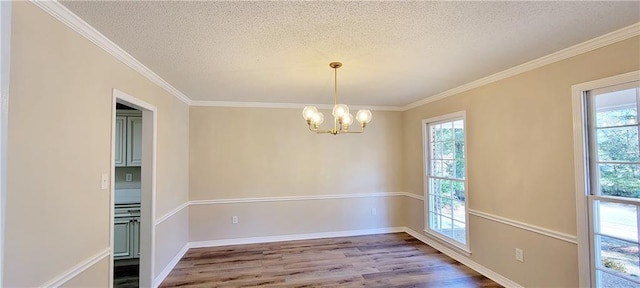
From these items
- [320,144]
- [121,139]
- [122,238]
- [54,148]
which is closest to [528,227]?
[320,144]

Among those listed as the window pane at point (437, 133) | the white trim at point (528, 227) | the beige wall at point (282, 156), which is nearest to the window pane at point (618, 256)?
the white trim at point (528, 227)

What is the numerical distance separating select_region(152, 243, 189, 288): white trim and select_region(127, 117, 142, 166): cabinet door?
4.39 ft

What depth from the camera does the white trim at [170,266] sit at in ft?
10.2

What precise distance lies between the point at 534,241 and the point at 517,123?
1.15 meters

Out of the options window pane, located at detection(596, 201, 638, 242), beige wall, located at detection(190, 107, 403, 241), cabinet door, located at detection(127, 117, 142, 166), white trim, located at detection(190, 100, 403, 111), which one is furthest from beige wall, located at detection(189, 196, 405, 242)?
window pane, located at detection(596, 201, 638, 242)

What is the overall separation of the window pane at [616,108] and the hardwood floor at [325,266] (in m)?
1.94

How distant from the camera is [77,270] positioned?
1821mm

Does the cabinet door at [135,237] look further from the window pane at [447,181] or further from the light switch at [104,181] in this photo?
the window pane at [447,181]

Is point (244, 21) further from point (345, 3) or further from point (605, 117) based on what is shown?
point (605, 117)

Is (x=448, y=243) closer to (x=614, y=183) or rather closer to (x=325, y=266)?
(x=325, y=266)

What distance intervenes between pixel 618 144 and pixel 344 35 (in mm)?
2218

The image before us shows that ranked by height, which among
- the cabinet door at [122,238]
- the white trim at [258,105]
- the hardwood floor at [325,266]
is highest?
the white trim at [258,105]

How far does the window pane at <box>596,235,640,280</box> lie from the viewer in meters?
2.11

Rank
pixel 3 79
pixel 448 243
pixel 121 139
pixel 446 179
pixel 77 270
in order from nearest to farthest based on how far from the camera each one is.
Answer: pixel 3 79 → pixel 77 270 → pixel 121 139 → pixel 448 243 → pixel 446 179
